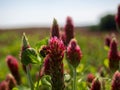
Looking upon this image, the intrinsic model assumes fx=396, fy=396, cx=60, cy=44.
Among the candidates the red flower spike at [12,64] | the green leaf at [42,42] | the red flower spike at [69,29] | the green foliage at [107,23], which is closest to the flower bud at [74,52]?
the green leaf at [42,42]

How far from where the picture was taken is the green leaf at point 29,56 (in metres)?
2.37

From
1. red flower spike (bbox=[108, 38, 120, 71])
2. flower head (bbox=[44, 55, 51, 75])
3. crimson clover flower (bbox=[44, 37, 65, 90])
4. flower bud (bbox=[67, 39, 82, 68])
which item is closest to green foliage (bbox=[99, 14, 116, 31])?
red flower spike (bbox=[108, 38, 120, 71])

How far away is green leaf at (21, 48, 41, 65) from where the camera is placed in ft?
7.77

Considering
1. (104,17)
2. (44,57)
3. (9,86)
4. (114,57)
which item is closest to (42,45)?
(44,57)

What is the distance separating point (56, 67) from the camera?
2.10 metres

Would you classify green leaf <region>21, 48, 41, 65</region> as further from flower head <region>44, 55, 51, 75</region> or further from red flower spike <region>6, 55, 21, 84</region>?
red flower spike <region>6, 55, 21, 84</region>

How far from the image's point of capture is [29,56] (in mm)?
2367

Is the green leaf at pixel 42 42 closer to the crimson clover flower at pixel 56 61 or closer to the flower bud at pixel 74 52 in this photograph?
the flower bud at pixel 74 52

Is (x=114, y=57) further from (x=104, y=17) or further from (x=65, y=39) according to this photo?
(x=104, y=17)

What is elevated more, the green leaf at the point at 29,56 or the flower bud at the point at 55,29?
the flower bud at the point at 55,29

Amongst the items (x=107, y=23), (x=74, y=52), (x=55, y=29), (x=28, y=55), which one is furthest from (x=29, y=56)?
(x=107, y=23)

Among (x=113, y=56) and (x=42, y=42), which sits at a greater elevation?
(x=42, y=42)

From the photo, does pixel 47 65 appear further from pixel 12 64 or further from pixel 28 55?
pixel 12 64

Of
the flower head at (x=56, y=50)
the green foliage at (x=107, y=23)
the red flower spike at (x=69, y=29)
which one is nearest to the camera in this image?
the flower head at (x=56, y=50)
